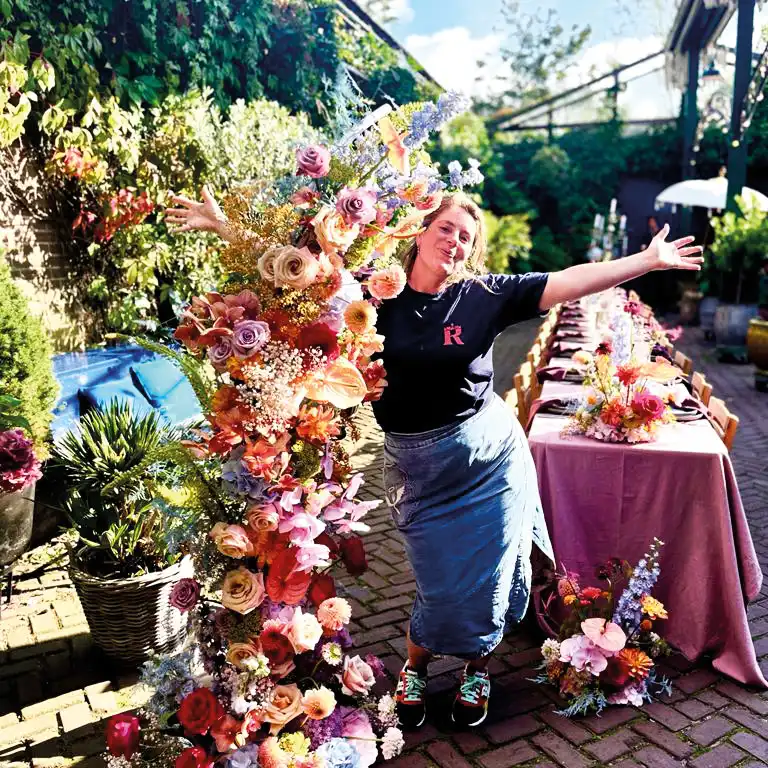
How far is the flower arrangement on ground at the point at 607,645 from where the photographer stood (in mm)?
2854

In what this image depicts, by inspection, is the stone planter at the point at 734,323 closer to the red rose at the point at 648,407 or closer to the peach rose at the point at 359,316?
the red rose at the point at 648,407

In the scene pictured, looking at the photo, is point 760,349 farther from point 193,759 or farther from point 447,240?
point 193,759

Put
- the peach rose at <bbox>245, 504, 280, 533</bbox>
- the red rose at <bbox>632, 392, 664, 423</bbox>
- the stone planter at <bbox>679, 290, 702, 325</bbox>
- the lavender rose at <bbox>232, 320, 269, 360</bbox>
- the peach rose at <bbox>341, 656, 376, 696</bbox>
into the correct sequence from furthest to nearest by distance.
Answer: the stone planter at <bbox>679, 290, 702, 325</bbox>
the red rose at <bbox>632, 392, 664, 423</bbox>
the peach rose at <bbox>341, 656, 376, 696</bbox>
the peach rose at <bbox>245, 504, 280, 533</bbox>
the lavender rose at <bbox>232, 320, 269, 360</bbox>

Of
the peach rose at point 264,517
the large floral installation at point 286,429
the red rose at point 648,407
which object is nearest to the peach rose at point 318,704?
the large floral installation at point 286,429

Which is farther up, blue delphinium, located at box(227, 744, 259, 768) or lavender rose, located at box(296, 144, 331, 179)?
lavender rose, located at box(296, 144, 331, 179)

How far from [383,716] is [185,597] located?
0.82 metres

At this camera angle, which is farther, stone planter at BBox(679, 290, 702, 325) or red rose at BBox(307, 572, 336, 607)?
stone planter at BBox(679, 290, 702, 325)

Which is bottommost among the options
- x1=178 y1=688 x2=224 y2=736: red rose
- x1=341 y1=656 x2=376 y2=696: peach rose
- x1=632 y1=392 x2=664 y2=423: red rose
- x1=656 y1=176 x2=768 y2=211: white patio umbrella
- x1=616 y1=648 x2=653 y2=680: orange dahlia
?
x1=616 y1=648 x2=653 y2=680: orange dahlia

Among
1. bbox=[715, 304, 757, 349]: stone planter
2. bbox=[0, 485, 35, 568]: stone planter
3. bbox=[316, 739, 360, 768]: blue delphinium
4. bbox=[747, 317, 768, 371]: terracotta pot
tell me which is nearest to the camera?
bbox=[316, 739, 360, 768]: blue delphinium

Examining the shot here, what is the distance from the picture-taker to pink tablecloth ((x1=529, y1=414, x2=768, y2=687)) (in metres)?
3.05

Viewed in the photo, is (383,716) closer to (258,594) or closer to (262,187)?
(258,594)

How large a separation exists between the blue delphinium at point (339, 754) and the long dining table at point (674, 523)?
1314 millimetres

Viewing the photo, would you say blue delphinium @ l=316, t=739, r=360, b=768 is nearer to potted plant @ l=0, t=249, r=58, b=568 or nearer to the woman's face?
the woman's face

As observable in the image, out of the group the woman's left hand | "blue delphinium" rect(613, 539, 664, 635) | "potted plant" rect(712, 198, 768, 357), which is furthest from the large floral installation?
"potted plant" rect(712, 198, 768, 357)
